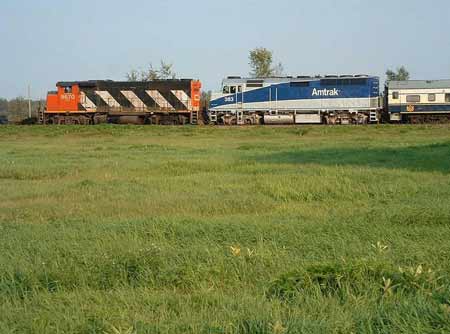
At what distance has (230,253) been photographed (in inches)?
249

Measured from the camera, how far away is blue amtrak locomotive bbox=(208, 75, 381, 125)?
4150cm

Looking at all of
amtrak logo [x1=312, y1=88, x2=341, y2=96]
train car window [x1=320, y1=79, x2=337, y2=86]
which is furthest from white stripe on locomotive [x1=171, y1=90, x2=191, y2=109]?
train car window [x1=320, y1=79, x2=337, y2=86]

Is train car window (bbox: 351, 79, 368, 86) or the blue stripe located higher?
train car window (bbox: 351, 79, 368, 86)

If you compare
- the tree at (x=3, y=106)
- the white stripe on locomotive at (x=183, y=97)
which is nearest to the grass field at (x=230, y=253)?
the white stripe on locomotive at (x=183, y=97)

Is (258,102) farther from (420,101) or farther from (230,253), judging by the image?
(230,253)

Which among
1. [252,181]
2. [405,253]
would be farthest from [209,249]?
[252,181]

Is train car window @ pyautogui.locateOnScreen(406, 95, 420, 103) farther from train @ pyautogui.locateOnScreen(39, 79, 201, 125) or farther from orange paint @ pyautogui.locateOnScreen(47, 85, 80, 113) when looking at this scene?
orange paint @ pyautogui.locateOnScreen(47, 85, 80, 113)

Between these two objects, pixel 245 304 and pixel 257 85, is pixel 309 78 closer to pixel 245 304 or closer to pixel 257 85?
pixel 257 85

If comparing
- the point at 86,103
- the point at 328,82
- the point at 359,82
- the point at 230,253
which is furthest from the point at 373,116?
the point at 230,253

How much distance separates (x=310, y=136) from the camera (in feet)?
106

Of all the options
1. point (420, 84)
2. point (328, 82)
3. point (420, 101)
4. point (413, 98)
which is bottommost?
point (420, 101)

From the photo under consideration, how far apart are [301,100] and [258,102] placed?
3.54 m

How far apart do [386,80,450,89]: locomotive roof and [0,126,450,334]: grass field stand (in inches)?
1128

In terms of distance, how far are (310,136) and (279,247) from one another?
85.7 feet
